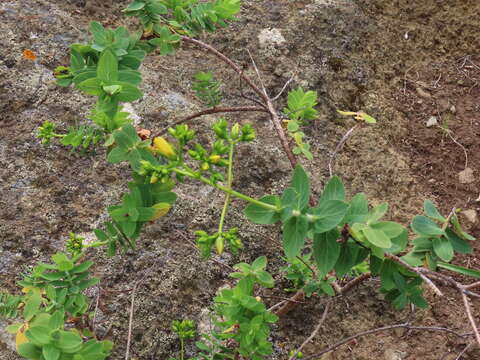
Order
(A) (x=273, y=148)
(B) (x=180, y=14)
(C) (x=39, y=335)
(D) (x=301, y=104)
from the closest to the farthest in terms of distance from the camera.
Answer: (C) (x=39, y=335)
(B) (x=180, y=14)
(D) (x=301, y=104)
(A) (x=273, y=148)

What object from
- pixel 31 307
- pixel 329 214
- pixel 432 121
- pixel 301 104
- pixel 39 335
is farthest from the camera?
pixel 432 121

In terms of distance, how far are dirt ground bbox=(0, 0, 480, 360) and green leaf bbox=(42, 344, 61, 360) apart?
523mm

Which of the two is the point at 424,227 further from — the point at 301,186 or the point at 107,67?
the point at 107,67

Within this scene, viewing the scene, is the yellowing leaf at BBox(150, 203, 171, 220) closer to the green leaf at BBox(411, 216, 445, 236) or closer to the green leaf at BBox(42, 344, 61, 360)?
the green leaf at BBox(42, 344, 61, 360)

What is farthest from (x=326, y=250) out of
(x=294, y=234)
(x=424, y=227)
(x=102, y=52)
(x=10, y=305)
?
(x=10, y=305)

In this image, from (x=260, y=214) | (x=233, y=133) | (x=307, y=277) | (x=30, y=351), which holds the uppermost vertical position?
(x=233, y=133)

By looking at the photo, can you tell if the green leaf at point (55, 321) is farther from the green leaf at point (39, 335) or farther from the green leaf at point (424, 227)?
the green leaf at point (424, 227)

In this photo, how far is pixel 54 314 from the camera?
125 centimetres

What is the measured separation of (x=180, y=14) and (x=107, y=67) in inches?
16.6

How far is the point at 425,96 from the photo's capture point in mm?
2689

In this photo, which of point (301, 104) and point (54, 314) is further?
point (301, 104)

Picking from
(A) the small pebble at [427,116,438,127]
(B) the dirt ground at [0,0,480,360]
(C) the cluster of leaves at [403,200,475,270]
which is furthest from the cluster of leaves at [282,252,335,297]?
(A) the small pebble at [427,116,438,127]

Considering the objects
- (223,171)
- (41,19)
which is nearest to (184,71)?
(223,171)

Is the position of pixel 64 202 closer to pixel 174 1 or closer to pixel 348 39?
pixel 174 1
